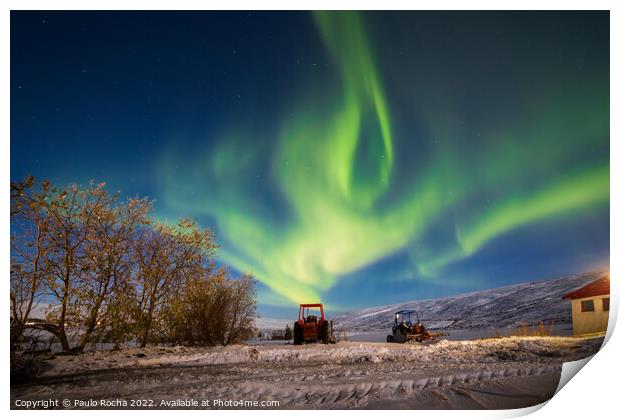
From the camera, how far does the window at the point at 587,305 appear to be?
18.4 feet

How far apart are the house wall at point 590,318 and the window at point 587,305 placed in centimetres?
3

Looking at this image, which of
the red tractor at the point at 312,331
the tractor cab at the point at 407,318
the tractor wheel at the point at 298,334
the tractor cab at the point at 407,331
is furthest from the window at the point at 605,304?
the tractor wheel at the point at 298,334

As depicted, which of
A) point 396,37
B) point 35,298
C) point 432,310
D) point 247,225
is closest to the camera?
point 35,298

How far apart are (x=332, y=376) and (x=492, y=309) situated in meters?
2.38

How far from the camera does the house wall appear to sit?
217 inches

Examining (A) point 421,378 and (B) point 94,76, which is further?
(B) point 94,76

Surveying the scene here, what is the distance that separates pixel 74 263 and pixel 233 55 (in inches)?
122

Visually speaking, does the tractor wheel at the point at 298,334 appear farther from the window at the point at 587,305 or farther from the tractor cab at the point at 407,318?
the window at the point at 587,305

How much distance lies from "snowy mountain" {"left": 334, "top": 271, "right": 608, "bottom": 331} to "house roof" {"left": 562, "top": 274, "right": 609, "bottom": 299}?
48 mm

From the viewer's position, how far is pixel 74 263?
589cm

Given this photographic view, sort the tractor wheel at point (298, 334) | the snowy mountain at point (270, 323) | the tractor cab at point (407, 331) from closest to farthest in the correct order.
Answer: the snowy mountain at point (270, 323) < the tractor wheel at point (298, 334) < the tractor cab at point (407, 331)
